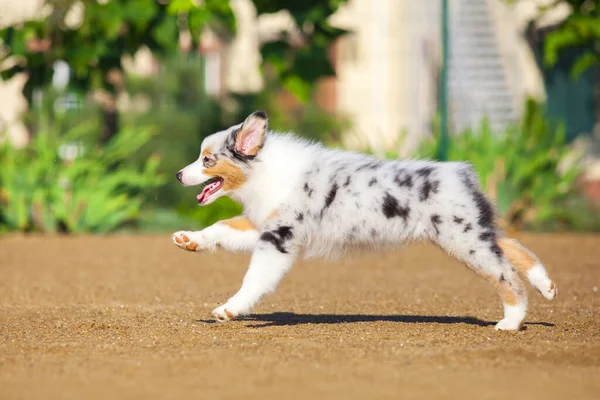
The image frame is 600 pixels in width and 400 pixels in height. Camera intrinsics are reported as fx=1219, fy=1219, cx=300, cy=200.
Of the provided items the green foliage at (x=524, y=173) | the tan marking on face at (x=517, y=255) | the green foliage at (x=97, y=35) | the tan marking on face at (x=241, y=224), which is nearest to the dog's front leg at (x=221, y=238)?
the tan marking on face at (x=241, y=224)

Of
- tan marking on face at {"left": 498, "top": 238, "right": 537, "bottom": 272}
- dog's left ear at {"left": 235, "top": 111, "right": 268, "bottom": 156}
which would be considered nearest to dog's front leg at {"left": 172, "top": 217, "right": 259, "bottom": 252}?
dog's left ear at {"left": 235, "top": 111, "right": 268, "bottom": 156}

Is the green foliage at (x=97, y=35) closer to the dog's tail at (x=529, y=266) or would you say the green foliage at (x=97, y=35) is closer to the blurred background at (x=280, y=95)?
the blurred background at (x=280, y=95)

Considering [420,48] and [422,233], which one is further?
[420,48]

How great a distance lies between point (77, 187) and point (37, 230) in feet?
2.69

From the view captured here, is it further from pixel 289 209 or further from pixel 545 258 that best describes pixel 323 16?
pixel 289 209

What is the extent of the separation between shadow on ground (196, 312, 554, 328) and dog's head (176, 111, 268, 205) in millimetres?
962

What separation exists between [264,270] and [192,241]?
63 centimetres

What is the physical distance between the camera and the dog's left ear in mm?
8141

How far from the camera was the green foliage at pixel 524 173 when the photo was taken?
17.5 metres

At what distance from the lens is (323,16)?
15.7 m

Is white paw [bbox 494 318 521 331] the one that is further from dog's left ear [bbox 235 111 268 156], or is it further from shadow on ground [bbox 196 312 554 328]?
dog's left ear [bbox 235 111 268 156]

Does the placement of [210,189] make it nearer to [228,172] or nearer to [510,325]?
[228,172]

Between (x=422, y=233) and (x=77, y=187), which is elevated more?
(x=422, y=233)

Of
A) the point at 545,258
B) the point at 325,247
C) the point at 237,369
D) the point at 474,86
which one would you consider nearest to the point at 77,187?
the point at 545,258
